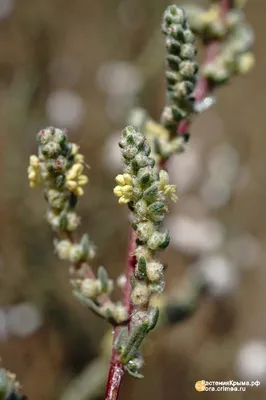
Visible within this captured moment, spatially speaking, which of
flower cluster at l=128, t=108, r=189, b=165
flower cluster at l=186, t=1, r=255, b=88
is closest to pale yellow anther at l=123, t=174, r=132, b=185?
flower cluster at l=128, t=108, r=189, b=165

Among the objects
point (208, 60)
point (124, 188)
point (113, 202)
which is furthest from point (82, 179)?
point (113, 202)

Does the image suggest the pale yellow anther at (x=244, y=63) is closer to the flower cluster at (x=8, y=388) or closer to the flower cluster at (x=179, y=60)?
the flower cluster at (x=179, y=60)

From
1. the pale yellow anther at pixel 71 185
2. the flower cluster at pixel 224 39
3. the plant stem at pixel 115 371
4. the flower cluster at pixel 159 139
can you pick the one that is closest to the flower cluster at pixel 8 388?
the plant stem at pixel 115 371

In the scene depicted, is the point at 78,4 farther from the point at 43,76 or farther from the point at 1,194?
the point at 1,194

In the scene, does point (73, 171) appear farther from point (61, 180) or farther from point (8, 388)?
point (8, 388)

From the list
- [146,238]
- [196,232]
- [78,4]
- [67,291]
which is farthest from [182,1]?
[146,238]

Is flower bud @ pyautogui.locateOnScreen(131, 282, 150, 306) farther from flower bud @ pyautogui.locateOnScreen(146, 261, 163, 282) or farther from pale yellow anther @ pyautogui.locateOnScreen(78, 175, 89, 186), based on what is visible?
pale yellow anther @ pyautogui.locateOnScreen(78, 175, 89, 186)
